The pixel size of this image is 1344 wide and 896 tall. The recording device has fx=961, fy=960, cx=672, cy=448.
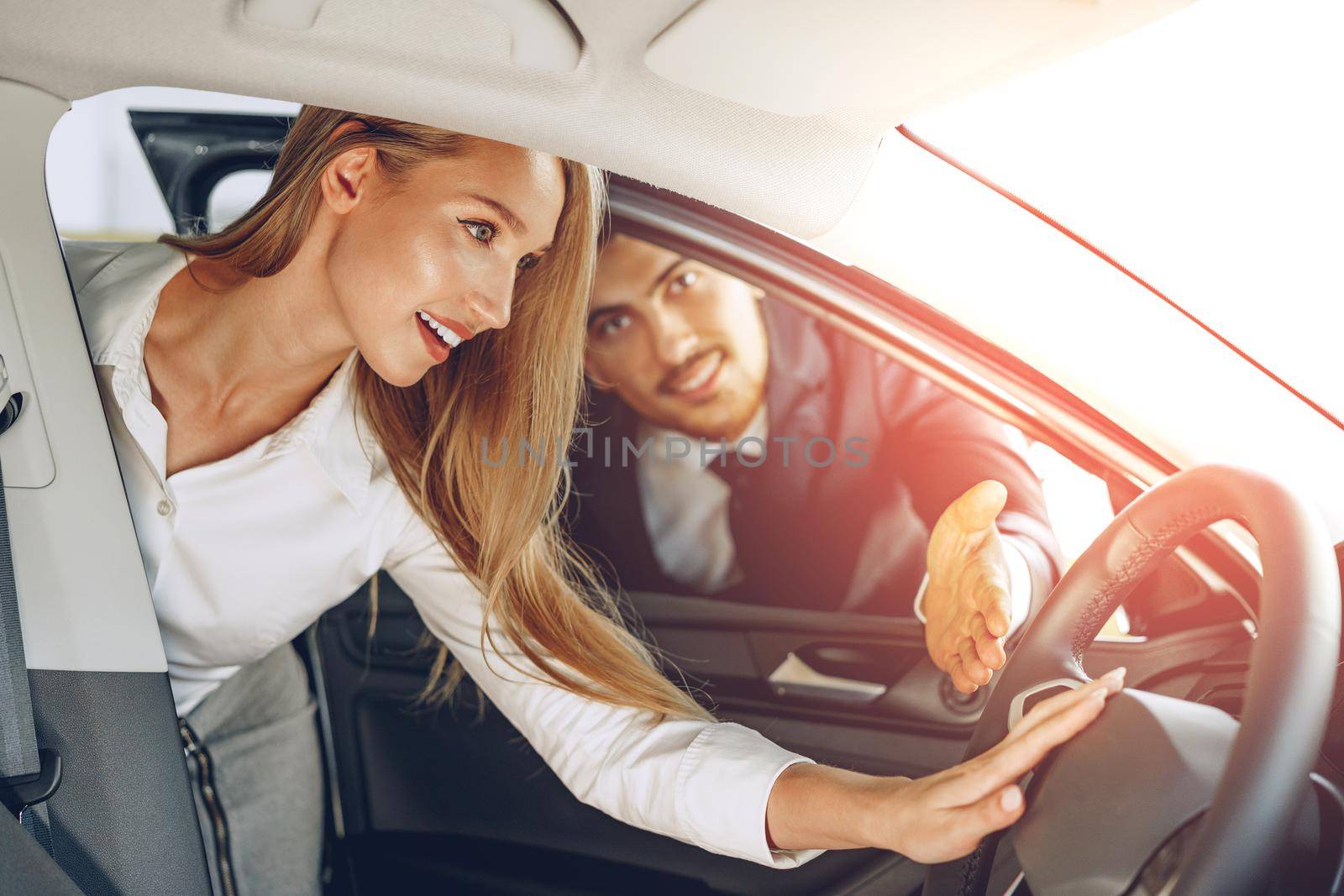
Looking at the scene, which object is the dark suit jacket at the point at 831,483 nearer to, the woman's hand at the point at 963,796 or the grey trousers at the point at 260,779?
the woman's hand at the point at 963,796

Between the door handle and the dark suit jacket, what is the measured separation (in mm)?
95

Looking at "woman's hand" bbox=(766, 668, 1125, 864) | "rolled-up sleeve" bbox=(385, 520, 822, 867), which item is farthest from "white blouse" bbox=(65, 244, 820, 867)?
"woman's hand" bbox=(766, 668, 1125, 864)

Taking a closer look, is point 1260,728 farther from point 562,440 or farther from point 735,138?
point 562,440

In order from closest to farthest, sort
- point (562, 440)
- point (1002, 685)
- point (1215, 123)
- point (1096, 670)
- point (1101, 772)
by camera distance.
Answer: point (1101, 772)
point (1002, 685)
point (1096, 670)
point (1215, 123)
point (562, 440)

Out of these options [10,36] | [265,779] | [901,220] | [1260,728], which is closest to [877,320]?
[901,220]

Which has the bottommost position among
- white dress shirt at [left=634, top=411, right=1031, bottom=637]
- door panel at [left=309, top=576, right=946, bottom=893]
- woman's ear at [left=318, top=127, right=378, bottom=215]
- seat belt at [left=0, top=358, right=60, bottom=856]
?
door panel at [left=309, top=576, right=946, bottom=893]

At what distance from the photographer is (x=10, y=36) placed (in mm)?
792

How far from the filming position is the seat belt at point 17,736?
0.85 metres

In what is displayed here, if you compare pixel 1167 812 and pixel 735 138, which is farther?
pixel 735 138

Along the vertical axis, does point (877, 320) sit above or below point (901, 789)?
above

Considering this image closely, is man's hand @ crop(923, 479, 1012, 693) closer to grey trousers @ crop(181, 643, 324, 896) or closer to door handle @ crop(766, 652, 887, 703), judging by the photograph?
door handle @ crop(766, 652, 887, 703)

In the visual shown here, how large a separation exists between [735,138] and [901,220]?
0.21 metres

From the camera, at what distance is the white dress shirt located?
157cm

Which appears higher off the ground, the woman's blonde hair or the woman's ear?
the woman's ear
